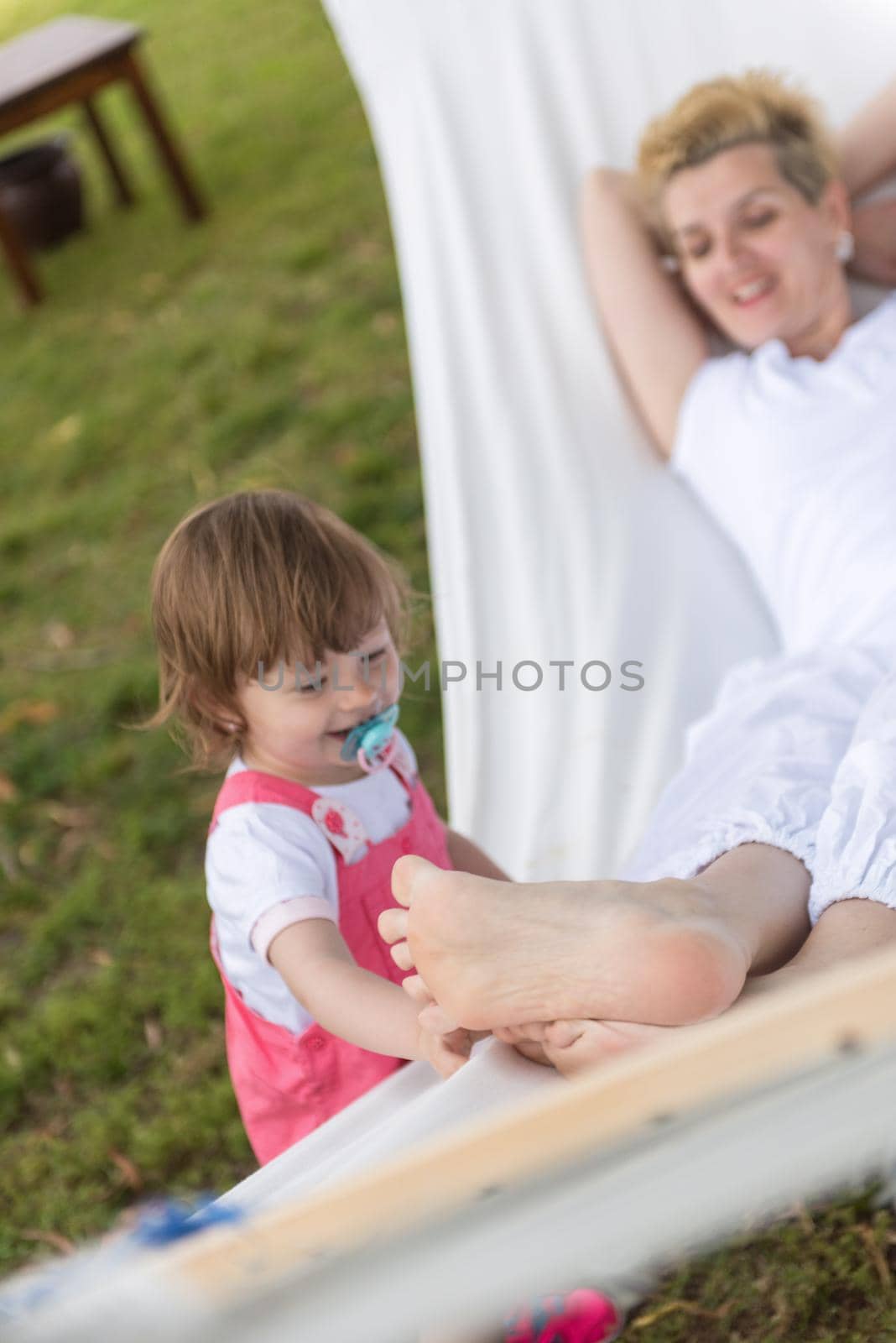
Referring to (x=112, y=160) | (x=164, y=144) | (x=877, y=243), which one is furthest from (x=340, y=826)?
(x=112, y=160)

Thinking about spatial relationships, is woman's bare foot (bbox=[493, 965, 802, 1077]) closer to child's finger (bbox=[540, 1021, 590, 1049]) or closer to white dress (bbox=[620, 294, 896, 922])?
child's finger (bbox=[540, 1021, 590, 1049])

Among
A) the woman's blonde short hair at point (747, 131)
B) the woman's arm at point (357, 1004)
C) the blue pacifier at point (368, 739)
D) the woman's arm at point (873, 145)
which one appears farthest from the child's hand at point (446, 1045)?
the woman's arm at point (873, 145)

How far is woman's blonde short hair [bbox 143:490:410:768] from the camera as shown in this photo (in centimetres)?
127

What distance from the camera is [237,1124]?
6.09ft

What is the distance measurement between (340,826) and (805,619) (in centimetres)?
77

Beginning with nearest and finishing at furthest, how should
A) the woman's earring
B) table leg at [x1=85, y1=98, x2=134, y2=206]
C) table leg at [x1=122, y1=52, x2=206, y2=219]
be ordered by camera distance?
the woman's earring, table leg at [x1=122, y1=52, x2=206, y2=219], table leg at [x1=85, y1=98, x2=134, y2=206]

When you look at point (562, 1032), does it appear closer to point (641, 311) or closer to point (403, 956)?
point (403, 956)

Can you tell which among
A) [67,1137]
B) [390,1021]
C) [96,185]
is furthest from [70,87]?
[390,1021]

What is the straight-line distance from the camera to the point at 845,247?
2158mm

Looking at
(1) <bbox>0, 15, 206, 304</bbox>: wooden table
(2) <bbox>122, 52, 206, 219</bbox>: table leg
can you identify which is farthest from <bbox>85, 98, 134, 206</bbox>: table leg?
(2) <bbox>122, 52, 206, 219</bbox>: table leg

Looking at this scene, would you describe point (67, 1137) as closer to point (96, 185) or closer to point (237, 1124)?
point (237, 1124)

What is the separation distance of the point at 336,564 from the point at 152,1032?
1.03 metres

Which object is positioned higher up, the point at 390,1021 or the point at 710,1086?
the point at 710,1086

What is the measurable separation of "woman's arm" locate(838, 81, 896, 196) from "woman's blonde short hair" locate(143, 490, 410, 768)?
4.43 ft
